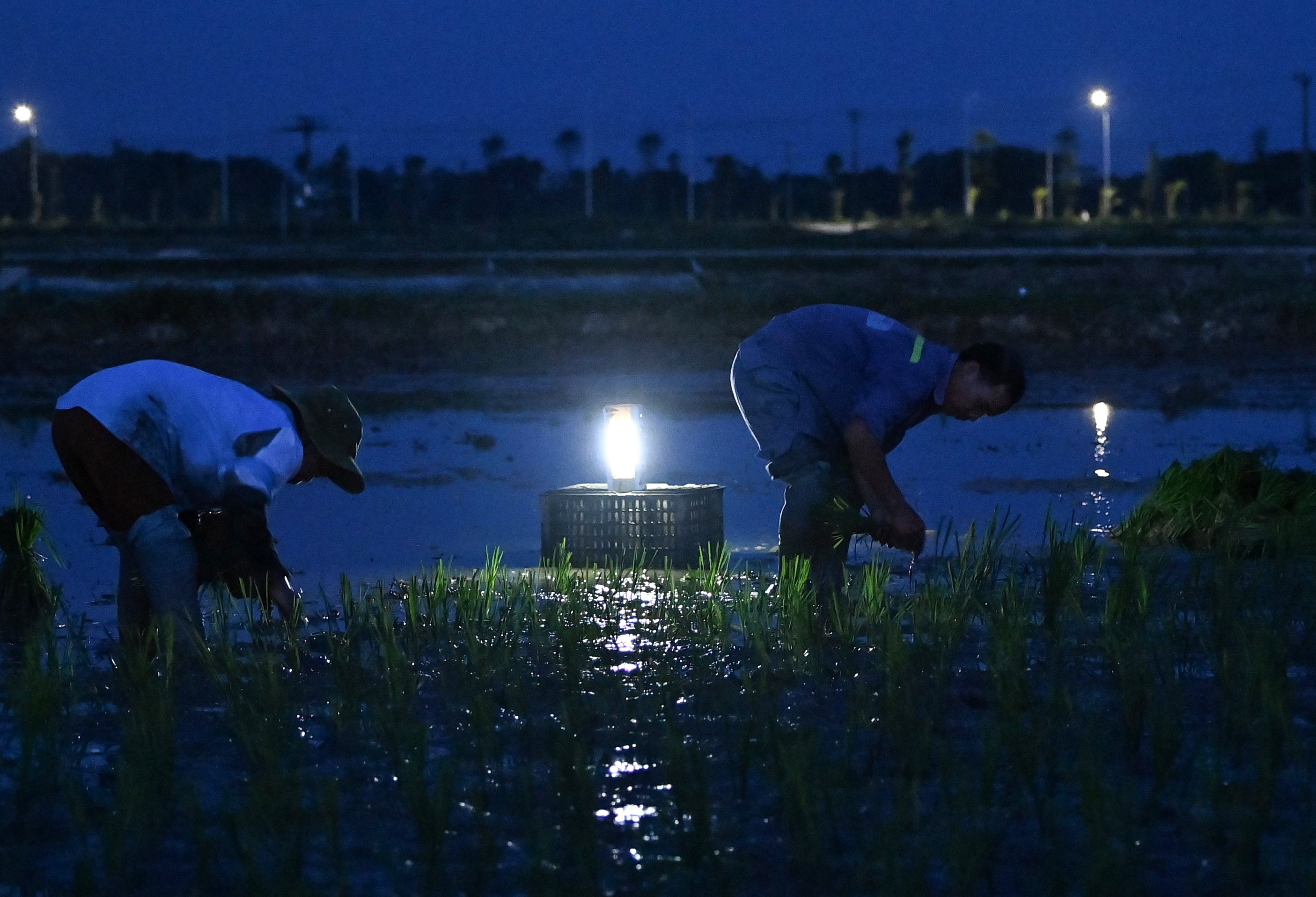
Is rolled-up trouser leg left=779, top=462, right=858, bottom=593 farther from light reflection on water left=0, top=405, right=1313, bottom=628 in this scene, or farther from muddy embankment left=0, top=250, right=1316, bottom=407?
muddy embankment left=0, top=250, right=1316, bottom=407

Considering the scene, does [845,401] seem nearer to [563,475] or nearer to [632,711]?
[632,711]

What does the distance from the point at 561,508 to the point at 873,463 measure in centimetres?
197

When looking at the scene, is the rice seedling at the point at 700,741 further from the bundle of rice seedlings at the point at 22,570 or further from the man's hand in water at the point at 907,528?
the bundle of rice seedlings at the point at 22,570

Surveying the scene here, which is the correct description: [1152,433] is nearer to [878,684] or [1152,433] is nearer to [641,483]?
[641,483]

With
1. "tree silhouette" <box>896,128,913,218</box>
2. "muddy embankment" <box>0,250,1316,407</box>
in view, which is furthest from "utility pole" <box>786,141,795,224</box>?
"muddy embankment" <box>0,250,1316,407</box>

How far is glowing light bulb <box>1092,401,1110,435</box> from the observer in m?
13.1

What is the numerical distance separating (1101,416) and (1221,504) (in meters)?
6.58

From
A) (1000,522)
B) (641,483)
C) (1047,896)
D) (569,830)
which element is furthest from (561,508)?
(1047,896)

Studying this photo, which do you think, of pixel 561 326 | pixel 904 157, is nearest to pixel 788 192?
pixel 904 157

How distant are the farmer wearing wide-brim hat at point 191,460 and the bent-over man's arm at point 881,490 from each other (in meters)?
1.50

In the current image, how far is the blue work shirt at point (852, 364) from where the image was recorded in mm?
5688

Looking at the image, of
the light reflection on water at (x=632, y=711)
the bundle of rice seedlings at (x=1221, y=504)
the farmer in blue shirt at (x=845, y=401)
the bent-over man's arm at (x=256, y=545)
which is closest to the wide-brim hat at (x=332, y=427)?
the bent-over man's arm at (x=256, y=545)

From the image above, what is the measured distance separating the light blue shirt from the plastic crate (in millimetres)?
2069

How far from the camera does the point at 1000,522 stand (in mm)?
8617
